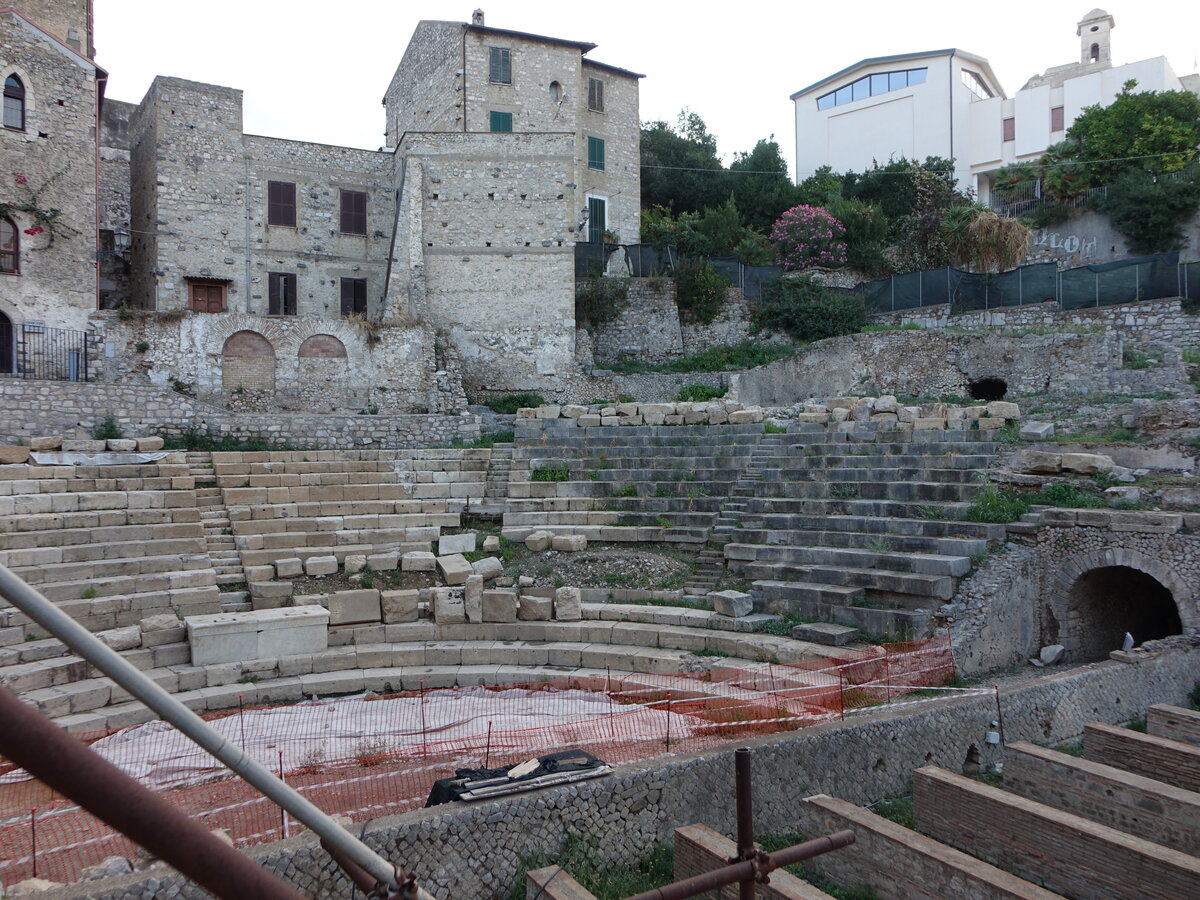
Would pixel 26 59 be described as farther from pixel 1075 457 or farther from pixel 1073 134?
pixel 1073 134

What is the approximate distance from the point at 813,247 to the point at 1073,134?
8870mm

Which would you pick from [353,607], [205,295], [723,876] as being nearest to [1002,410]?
[353,607]

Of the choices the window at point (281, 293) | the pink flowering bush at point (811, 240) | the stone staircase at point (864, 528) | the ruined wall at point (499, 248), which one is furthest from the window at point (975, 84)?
the window at point (281, 293)

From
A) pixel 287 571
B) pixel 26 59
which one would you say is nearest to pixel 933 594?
pixel 287 571

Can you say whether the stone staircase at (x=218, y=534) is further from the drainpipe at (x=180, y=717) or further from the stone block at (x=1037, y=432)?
the stone block at (x=1037, y=432)

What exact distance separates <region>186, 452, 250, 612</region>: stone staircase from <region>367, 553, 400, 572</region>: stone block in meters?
1.73

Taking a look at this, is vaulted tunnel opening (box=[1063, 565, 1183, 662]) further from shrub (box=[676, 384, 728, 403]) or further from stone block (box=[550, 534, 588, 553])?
shrub (box=[676, 384, 728, 403])

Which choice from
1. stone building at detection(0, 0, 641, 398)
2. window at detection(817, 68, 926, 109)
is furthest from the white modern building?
stone building at detection(0, 0, 641, 398)

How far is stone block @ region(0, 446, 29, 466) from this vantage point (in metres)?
14.1

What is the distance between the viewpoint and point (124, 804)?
3.80 feet

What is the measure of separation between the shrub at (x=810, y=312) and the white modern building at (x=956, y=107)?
33.1ft

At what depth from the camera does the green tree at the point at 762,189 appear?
33.1 meters

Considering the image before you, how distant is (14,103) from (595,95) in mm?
17080

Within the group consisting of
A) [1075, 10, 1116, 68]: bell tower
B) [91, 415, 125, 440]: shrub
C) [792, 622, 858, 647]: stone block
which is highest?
[1075, 10, 1116, 68]: bell tower
